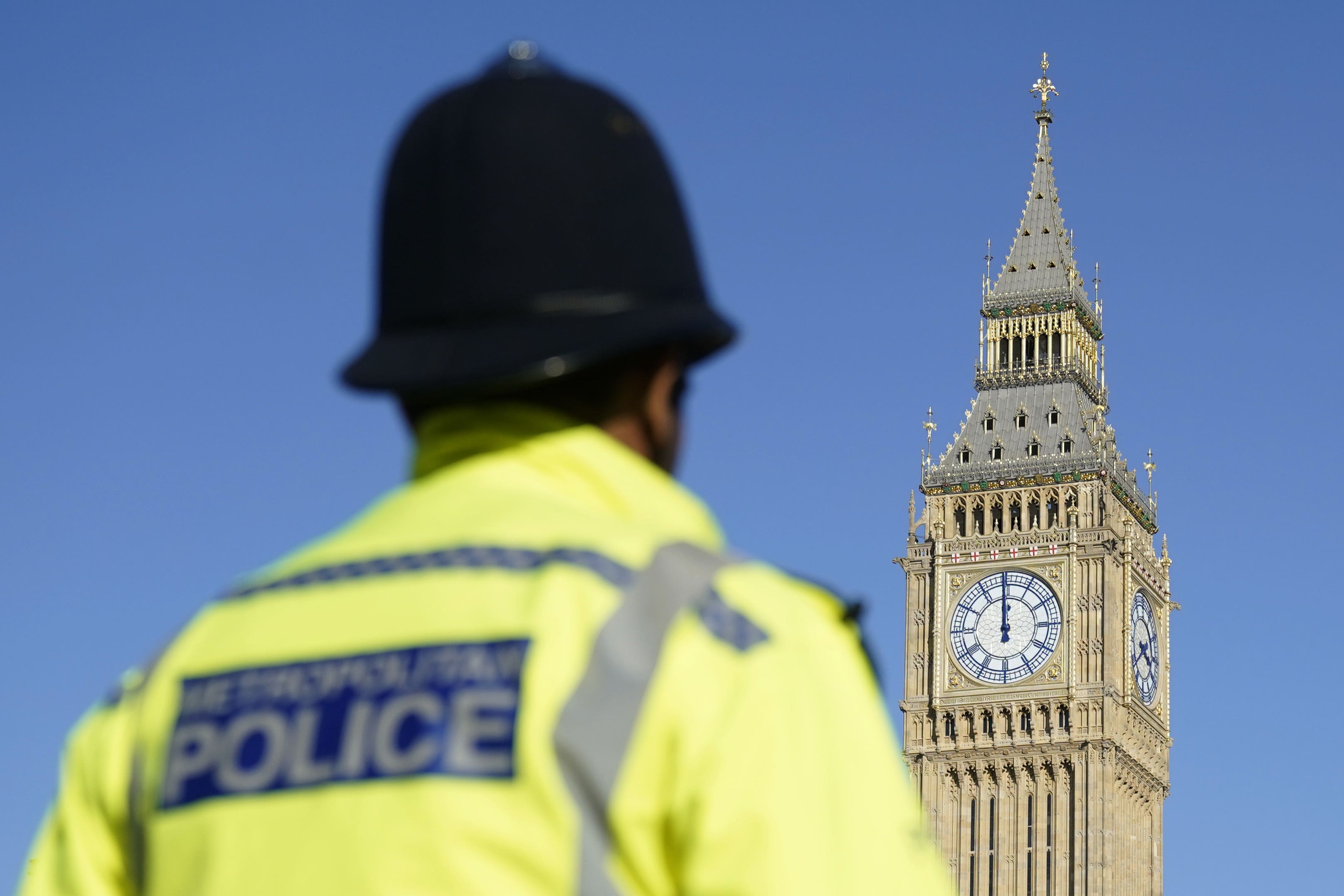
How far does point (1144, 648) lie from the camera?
68188mm

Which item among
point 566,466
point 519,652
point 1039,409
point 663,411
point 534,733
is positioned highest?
point 1039,409

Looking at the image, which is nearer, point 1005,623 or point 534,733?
point 534,733

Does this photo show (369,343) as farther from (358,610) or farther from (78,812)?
(78,812)

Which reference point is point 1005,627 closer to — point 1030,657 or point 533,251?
point 1030,657

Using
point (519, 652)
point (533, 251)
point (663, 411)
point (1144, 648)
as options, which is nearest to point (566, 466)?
point (663, 411)

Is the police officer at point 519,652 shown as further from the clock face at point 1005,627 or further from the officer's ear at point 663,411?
the clock face at point 1005,627

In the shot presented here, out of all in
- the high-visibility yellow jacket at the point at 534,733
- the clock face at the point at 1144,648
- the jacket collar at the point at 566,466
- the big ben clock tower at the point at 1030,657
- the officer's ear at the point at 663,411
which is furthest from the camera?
the clock face at the point at 1144,648

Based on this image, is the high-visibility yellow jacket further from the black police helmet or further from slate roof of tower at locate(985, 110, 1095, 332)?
slate roof of tower at locate(985, 110, 1095, 332)

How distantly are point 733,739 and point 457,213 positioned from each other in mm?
925

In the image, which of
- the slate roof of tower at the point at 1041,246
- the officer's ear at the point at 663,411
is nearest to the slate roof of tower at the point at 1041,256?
the slate roof of tower at the point at 1041,246

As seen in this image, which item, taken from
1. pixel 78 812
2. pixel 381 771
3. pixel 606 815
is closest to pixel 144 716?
pixel 78 812

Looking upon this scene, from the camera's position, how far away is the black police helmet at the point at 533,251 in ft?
12.0

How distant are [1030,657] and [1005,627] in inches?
38.1

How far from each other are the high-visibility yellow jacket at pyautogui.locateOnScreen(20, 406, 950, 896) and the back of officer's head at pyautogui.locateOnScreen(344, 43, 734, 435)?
0.73 feet
